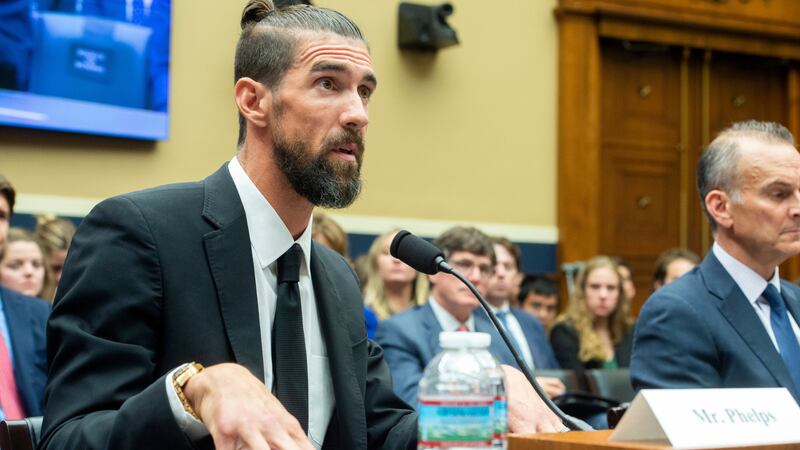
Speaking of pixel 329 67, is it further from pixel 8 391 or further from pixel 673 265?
pixel 673 265

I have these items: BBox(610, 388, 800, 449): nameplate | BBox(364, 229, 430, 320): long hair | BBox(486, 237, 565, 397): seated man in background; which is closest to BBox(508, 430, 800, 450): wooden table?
BBox(610, 388, 800, 449): nameplate

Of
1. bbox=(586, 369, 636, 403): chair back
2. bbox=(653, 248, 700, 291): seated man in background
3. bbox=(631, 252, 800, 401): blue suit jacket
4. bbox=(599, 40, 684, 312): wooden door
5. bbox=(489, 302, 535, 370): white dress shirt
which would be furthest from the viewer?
bbox=(599, 40, 684, 312): wooden door

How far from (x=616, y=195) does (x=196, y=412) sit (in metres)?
6.76

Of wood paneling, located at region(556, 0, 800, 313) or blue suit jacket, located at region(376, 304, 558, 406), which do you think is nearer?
blue suit jacket, located at region(376, 304, 558, 406)

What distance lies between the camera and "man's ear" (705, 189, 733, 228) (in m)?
2.87

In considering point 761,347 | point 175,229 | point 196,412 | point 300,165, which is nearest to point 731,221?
point 761,347

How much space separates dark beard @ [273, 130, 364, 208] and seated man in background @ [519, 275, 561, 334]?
484 cm

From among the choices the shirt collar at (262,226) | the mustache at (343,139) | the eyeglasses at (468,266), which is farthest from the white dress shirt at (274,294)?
the eyeglasses at (468,266)

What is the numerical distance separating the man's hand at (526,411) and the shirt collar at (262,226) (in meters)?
0.47

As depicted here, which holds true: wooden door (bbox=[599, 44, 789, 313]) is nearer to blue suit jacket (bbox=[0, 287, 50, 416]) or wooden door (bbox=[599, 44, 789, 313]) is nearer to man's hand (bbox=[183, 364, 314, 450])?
blue suit jacket (bbox=[0, 287, 50, 416])

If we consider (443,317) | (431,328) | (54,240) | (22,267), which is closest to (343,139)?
(431,328)

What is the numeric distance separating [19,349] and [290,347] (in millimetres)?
2351

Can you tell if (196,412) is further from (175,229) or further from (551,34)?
(551,34)

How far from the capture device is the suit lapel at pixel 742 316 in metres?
2.65
